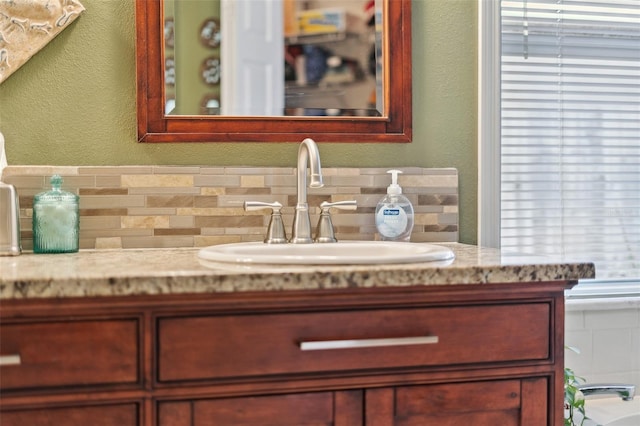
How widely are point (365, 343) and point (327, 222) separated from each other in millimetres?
504

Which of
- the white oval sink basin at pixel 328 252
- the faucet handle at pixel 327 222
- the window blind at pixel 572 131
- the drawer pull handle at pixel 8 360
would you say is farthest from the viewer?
the window blind at pixel 572 131

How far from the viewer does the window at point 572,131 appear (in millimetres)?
1933

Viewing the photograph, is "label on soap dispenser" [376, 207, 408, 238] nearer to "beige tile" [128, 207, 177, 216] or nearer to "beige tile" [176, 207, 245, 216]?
"beige tile" [176, 207, 245, 216]

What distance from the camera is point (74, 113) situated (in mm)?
1621

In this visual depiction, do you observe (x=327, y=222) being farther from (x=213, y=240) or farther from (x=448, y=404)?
(x=448, y=404)

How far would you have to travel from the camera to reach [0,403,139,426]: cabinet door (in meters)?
1.03

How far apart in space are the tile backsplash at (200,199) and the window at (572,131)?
1.01ft

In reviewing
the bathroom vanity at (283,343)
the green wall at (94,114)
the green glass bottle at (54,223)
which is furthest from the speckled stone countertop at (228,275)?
the green wall at (94,114)

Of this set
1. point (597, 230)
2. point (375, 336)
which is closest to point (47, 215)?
point (375, 336)

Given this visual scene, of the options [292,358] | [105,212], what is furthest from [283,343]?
[105,212]

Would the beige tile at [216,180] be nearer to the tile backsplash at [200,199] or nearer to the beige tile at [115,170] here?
the tile backsplash at [200,199]

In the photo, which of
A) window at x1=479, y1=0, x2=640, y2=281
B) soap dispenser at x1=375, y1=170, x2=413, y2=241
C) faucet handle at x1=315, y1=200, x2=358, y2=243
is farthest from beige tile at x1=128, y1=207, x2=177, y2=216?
window at x1=479, y1=0, x2=640, y2=281

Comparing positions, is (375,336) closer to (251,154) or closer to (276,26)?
(251,154)

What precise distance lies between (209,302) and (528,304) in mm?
582
